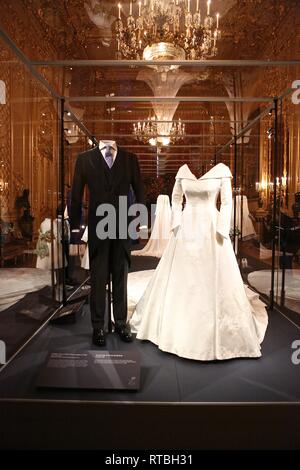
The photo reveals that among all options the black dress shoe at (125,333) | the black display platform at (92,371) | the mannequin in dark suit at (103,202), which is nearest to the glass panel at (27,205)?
the mannequin in dark suit at (103,202)

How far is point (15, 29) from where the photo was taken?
3.73m

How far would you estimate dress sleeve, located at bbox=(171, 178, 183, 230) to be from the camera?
109 inches

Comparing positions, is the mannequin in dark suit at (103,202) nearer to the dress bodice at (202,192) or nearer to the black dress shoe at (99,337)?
the black dress shoe at (99,337)

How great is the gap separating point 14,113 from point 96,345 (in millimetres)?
2388

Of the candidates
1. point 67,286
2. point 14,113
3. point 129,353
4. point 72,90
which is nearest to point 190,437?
point 129,353

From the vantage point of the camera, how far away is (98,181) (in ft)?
8.55

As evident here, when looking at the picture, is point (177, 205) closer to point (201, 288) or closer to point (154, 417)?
point (201, 288)

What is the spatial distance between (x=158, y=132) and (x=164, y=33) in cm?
140

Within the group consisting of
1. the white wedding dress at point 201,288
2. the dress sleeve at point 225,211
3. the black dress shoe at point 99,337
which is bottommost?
the black dress shoe at point 99,337

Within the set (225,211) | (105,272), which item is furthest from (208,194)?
(105,272)

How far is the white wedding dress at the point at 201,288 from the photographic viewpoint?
251cm

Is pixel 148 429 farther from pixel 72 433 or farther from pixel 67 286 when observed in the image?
pixel 67 286

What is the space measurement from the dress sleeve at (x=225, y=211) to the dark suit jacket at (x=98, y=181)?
2.40 feet

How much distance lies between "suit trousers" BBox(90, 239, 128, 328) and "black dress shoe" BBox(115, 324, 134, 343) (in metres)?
0.18
